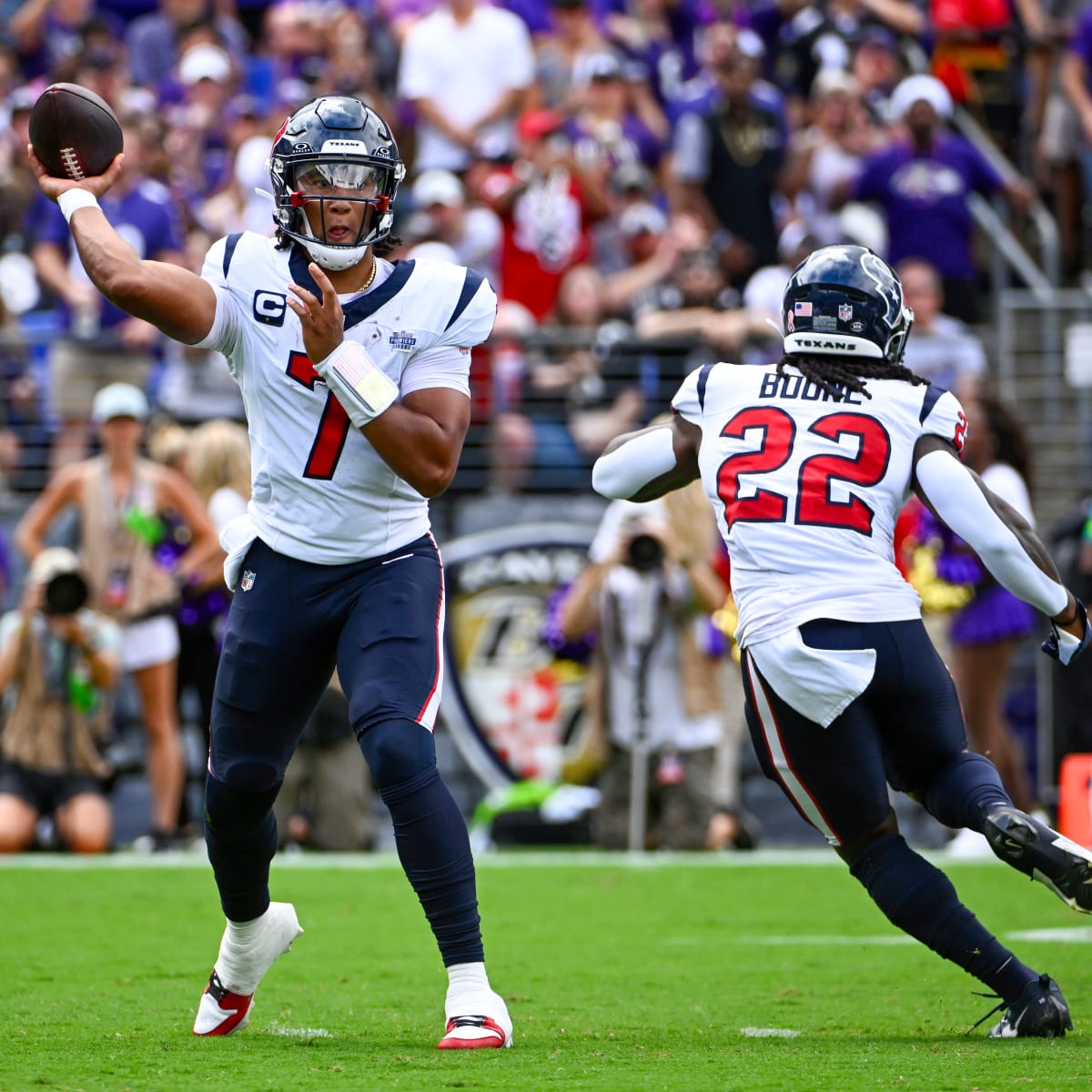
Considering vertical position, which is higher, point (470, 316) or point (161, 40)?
point (161, 40)

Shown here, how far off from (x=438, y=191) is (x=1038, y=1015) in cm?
811

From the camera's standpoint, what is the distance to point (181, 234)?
12.2 meters

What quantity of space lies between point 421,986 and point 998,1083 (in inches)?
89.1

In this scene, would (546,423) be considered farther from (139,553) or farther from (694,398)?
(694,398)

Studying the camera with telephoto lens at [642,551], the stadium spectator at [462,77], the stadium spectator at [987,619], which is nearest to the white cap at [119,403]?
the camera with telephoto lens at [642,551]

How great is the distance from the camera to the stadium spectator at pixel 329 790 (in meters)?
10.1

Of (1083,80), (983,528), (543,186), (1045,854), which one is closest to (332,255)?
(983,528)

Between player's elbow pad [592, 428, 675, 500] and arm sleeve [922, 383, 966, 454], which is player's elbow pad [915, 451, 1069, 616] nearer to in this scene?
arm sleeve [922, 383, 966, 454]

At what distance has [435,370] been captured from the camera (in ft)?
15.5

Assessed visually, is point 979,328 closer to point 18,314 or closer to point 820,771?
point 18,314

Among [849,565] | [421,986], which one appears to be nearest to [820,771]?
[849,565]

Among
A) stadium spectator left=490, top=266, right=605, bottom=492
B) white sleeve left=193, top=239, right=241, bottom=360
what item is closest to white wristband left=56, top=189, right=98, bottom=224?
white sleeve left=193, top=239, right=241, bottom=360

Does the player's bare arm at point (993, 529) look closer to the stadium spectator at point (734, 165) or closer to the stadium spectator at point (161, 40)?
the stadium spectator at point (734, 165)

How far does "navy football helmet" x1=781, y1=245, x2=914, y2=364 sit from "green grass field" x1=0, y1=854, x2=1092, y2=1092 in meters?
1.70
